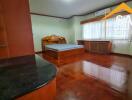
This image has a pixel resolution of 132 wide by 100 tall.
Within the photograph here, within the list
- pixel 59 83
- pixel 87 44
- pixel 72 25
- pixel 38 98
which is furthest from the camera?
pixel 72 25

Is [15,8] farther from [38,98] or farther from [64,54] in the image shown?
[64,54]

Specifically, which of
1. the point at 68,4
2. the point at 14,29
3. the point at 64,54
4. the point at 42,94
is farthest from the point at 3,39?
the point at 68,4

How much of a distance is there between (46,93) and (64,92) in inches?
51.8

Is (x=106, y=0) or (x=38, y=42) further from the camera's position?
(x=38, y=42)

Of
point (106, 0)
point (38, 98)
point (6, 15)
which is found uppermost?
point (106, 0)

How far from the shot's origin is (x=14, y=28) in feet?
6.19

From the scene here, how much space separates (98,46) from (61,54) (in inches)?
90.3

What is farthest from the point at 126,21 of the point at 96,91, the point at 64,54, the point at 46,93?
the point at 46,93

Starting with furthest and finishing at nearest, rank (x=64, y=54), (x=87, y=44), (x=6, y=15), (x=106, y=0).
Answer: (x=87, y=44)
(x=64, y=54)
(x=106, y=0)
(x=6, y=15)

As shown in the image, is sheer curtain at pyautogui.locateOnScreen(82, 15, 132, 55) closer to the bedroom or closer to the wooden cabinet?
the bedroom

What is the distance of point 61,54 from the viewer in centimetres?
445

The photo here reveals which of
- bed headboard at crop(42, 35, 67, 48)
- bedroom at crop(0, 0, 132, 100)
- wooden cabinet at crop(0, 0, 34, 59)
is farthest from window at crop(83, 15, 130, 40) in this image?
wooden cabinet at crop(0, 0, 34, 59)

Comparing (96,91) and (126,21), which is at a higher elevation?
(126,21)

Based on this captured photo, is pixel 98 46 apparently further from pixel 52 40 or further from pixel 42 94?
pixel 42 94
